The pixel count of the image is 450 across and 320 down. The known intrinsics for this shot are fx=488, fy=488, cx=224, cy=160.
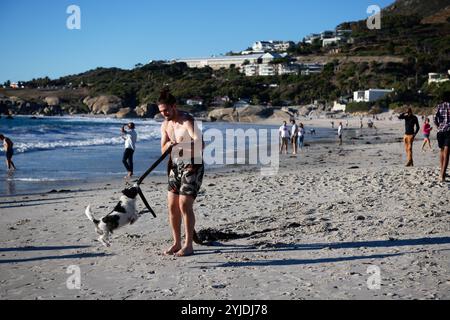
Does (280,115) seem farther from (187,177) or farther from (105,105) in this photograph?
(187,177)

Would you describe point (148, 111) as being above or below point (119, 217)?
above

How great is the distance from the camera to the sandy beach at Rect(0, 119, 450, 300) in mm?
4020

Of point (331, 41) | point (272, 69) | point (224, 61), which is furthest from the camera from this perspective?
point (224, 61)

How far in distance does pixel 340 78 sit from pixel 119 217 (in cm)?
10519

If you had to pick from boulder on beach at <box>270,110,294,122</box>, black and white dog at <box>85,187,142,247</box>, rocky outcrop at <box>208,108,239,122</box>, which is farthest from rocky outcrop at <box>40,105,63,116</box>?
black and white dog at <box>85,187,142,247</box>

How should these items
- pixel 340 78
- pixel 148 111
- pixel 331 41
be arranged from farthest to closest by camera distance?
1. pixel 331 41
2. pixel 340 78
3. pixel 148 111

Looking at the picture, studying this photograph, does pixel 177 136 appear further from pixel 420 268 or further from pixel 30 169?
pixel 30 169

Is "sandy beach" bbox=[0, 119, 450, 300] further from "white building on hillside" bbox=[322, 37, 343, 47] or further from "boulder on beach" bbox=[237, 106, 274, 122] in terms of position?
"white building on hillside" bbox=[322, 37, 343, 47]

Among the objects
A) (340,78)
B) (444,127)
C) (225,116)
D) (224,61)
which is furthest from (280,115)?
(224,61)

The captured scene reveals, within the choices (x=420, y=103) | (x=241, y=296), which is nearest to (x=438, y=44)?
(x=420, y=103)

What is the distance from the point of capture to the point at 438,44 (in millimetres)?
123875

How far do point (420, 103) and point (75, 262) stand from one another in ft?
237

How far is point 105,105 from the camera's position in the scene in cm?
11394

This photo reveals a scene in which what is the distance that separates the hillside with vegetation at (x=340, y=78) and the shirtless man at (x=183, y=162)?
6798 cm
